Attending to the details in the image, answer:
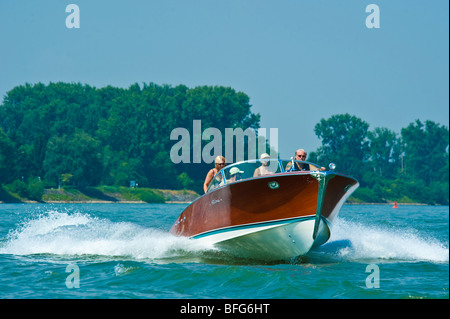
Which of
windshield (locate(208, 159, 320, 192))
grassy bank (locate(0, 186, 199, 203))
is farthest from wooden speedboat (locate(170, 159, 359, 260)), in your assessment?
grassy bank (locate(0, 186, 199, 203))

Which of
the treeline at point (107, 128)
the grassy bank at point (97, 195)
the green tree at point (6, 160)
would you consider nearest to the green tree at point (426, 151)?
the treeline at point (107, 128)

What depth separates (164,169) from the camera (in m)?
74.1

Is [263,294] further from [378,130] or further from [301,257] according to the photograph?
[378,130]

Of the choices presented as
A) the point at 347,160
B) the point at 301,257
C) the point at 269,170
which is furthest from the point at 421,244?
the point at 347,160

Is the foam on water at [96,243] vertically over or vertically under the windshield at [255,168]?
under

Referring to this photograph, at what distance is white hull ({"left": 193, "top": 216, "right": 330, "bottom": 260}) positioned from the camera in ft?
34.6

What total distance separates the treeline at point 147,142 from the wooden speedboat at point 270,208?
46.4 meters

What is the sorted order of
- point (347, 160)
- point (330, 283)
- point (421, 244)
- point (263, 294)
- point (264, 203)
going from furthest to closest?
point (347, 160) < point (421, 244) < point (264, 203) < point (330, 283) < point (263, 294)

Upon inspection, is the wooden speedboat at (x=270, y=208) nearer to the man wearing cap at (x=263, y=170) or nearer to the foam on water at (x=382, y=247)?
the man wearing cap at (x=263, y=170)

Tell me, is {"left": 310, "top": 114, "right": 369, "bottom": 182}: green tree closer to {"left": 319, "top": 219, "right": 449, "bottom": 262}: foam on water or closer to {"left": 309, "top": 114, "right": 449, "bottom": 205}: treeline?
{"left": 309, "top": 114, "right": 449, "bottom": 205}: treeline

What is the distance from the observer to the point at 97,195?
197ft

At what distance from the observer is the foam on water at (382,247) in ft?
39.9

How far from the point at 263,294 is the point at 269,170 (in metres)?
3.27

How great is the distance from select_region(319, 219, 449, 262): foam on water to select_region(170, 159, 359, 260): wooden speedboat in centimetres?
155
